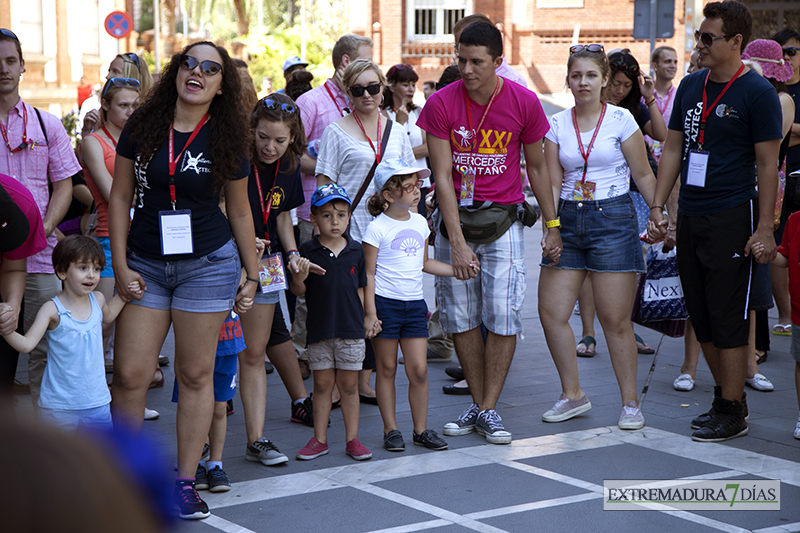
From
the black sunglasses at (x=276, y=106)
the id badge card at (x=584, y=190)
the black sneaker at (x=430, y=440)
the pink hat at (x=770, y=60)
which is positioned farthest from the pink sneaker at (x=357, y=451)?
the pink hat at (x=770, y=60)

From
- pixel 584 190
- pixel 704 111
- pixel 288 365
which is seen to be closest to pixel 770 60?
pixel 704 111

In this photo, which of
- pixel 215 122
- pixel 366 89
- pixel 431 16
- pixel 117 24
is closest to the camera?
pixel 215 122

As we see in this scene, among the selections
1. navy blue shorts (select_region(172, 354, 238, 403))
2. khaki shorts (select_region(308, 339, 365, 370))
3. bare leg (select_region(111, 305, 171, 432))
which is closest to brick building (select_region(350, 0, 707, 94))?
khaki shorts (select_region(308, 339, 365, 370))

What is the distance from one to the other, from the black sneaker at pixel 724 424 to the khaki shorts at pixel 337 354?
1961mm

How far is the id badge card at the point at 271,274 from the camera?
4562 mm

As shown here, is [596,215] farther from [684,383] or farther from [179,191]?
[179,191]

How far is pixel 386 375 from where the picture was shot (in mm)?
4840

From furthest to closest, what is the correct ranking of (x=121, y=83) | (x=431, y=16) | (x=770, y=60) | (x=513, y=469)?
(x=431, y=16)
(x=770, y=60)
(x=121, y=83)
(x=513, y=469)

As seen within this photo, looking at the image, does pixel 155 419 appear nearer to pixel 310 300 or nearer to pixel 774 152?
pixel 310 300

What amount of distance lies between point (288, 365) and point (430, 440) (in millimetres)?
985

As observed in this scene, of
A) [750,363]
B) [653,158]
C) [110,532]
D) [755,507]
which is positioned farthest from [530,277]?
[110,532]

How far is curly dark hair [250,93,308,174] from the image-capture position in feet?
15.5

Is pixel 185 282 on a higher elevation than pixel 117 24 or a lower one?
lower

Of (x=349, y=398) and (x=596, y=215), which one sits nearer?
(x=349, y=398)
